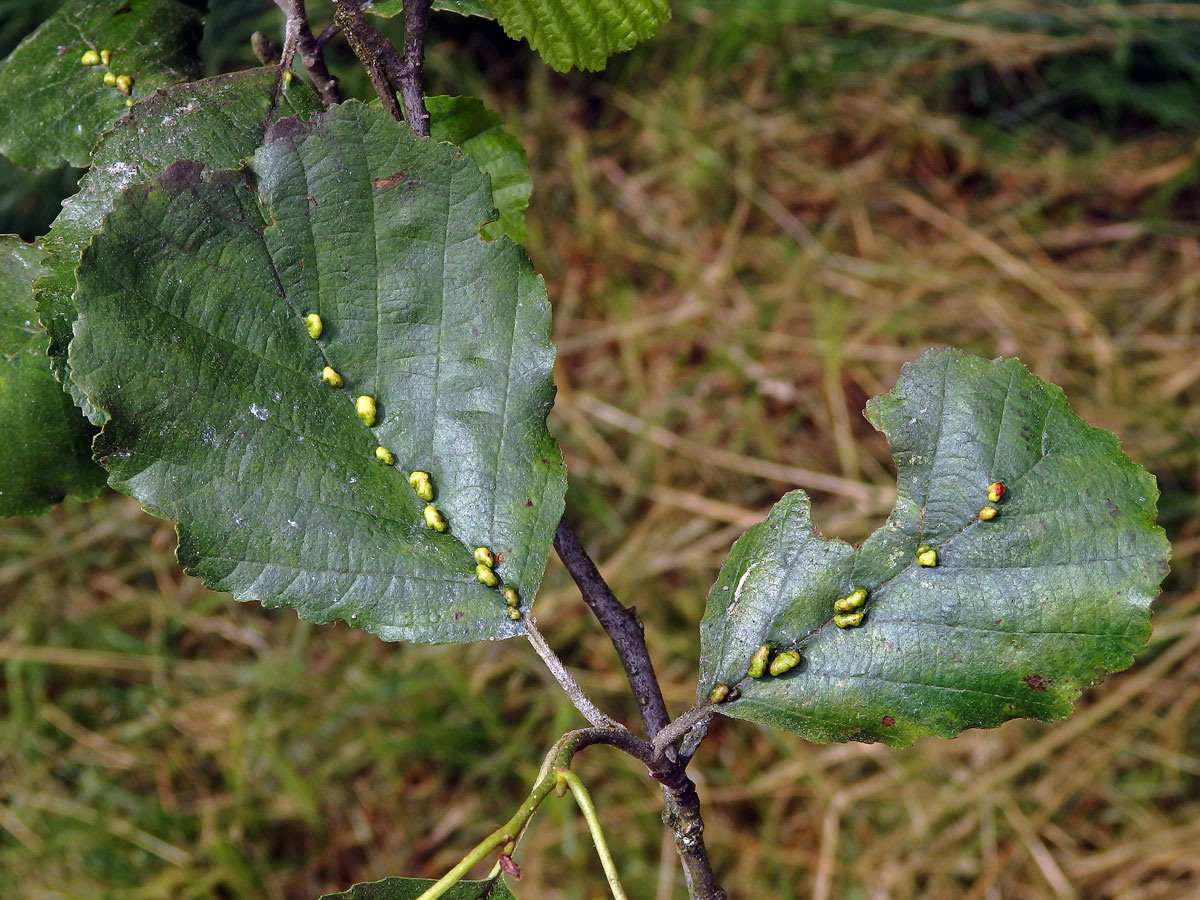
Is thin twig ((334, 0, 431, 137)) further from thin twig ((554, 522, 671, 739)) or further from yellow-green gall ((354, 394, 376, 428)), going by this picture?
thin twig ((554, 522, 671, 739))

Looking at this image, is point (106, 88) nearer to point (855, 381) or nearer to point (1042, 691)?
point (1042, 691)

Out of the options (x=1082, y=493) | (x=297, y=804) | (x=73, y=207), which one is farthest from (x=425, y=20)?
(x=297, y=804)

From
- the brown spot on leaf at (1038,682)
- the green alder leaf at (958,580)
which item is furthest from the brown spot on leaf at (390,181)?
the brown spot on leaf at (1038,682)

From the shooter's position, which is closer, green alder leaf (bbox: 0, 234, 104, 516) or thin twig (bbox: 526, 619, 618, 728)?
thin twig (bbox: 526, 619, 618, 728)

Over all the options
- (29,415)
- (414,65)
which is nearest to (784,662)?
(414,65)

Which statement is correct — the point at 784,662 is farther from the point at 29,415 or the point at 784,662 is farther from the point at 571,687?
the point at 29,415

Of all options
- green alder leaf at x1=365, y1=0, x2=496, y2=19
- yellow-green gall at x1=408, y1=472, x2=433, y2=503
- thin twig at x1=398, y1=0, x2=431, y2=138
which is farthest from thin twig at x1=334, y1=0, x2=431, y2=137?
yellow-green gall at x1=408, y1=472, x2=433, y2=503
